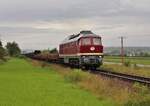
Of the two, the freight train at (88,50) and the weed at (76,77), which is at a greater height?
the freight train at (88,50)

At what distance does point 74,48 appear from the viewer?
169ft

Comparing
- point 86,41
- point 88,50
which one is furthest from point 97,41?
point 88,50

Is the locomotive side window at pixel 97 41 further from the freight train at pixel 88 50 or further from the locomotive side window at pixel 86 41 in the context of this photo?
the locomotive side window at pixel 86 41

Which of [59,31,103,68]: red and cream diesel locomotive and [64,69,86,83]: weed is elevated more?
[59,31,103,68]: red and cream diesel locomotive

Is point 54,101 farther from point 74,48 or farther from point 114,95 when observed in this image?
point 74,48

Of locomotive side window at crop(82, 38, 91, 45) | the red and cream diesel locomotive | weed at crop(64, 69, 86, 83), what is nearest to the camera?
weed at crop(64, 69, 86, 83)

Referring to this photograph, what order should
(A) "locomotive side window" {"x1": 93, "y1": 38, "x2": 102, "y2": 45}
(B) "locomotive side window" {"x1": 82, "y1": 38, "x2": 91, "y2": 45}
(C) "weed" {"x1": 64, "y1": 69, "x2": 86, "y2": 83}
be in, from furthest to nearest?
(A) "locomotive side window" {"x1": 93, "y1": 38, "x2": 102, "y2": 45} < (B) "locomotive side window" {"x1": 82, "y1": 38, "x2": 91, "y2": 45} < (C) "weed" {"x1": 64, "y1": 69, "x2": 86, "y2": 83}

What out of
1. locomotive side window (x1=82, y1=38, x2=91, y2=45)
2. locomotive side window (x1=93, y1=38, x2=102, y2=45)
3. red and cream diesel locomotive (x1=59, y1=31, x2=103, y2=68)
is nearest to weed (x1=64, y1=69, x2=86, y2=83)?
red and cream diesel locomotive (x1=59, y1=31, x2=103, y2=68)

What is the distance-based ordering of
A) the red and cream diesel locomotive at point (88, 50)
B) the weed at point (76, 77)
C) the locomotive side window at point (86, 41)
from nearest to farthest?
the weed at point (76, 77), the red and cream diesel locomotive at point (88, 50), the locomotive side window at point (86, 41)

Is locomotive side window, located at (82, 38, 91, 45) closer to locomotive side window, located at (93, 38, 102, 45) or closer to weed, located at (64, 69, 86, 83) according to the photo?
locomotive side window, located at (93, 38, 102, 45)

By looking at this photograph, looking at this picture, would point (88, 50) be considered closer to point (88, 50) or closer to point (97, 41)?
point (88, 50)

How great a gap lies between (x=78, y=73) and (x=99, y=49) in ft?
47.3

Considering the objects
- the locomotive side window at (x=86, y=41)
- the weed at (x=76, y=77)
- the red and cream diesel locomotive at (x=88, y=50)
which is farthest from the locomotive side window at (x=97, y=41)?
the weed at (x=76, y=77)

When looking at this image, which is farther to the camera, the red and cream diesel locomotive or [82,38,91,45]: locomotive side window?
[82,38,91,45]: locomotive side window
